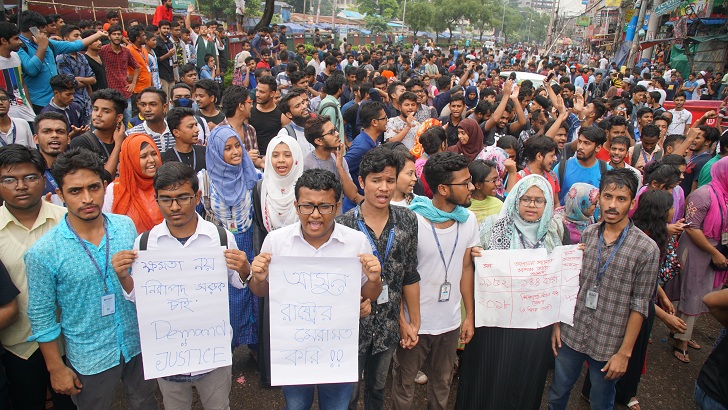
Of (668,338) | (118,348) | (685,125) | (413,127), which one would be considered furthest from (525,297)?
(685,125)

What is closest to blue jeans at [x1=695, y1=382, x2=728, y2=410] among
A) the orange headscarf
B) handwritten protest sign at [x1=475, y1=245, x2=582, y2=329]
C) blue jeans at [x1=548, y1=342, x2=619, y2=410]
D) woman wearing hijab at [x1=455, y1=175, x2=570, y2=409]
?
blue jeans at [x1=548, y1=342, x2=619, y2=410]

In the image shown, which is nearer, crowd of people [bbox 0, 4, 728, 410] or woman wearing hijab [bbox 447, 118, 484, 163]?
crowd of people [bbox 0, 4, 728, 410]

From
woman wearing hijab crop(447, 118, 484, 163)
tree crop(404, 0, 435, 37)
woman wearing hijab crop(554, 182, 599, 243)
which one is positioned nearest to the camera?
woman wearing hijab crop(554, 182, 599, 243)

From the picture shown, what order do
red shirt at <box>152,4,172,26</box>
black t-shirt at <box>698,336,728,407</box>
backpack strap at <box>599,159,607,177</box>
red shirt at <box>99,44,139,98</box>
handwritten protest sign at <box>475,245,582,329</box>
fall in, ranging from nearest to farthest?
black t-shirt at <box>698,336,728,407</box> < handwritten protest sign at <box>475,245,582,329</box> < backpack strap at <box>599,159,607,177</box> < red shirt at <box>99,44,139,98</box> < red shirt at <box>152,4,172,26</box>

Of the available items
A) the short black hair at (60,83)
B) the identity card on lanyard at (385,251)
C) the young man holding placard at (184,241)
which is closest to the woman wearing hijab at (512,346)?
the identity card on lanyard at (385,251)

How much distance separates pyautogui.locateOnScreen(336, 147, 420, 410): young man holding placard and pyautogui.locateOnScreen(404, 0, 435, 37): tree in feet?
204

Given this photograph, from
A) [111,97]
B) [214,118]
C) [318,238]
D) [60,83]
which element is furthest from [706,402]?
[60,83]

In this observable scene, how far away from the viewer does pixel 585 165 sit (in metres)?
4.59

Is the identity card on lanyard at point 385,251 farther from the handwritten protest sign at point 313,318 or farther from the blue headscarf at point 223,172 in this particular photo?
the blue headscarf at point 223,172

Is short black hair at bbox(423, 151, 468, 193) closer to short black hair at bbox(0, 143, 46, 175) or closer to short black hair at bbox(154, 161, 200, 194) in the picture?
short black hair at bbox(154, 161, 200, 194)

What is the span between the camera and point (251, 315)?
3699 mm

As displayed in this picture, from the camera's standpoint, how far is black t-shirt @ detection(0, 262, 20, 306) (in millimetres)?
2332

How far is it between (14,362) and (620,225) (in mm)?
3631

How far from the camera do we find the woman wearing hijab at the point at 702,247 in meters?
3.90
